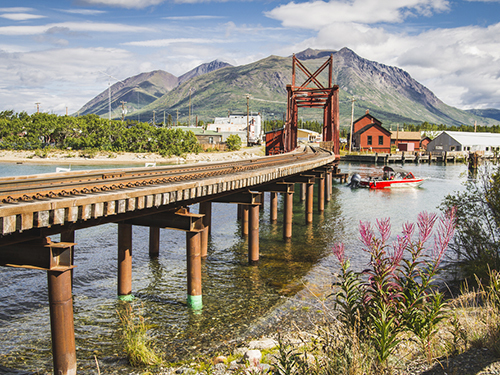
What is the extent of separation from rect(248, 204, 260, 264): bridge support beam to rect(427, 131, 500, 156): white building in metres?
101

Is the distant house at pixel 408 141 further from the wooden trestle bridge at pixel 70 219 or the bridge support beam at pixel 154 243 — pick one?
the wooden trestle bridge at pixel 70 219

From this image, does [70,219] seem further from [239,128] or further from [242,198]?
[239,128]

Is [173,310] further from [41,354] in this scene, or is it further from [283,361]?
[283,361]

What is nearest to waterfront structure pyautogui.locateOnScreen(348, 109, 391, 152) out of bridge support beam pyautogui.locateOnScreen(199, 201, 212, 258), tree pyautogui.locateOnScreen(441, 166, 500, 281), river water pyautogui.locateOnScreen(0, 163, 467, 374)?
river water pyautogui.locateOnScreen(0, 163, 467, 374)

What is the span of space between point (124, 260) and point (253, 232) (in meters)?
5.94

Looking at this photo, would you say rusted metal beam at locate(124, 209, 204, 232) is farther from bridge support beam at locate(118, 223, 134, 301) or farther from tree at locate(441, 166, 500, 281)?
tree at locate(441, 166, 500, 281)

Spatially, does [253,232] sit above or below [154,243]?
above

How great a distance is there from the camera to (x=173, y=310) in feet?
39.6

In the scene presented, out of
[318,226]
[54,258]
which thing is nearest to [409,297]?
[54,258]

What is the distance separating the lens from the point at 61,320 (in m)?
7.22

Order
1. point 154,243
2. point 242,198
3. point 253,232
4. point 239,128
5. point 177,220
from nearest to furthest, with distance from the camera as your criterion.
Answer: point 177,220, point 242,198, point 253,232, point 154,243, point 239,128

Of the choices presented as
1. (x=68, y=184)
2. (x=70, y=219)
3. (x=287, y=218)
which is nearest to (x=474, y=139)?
(x=287, y=218)

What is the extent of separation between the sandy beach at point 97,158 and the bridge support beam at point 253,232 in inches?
2171

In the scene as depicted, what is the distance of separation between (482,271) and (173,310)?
9721 millimetres
